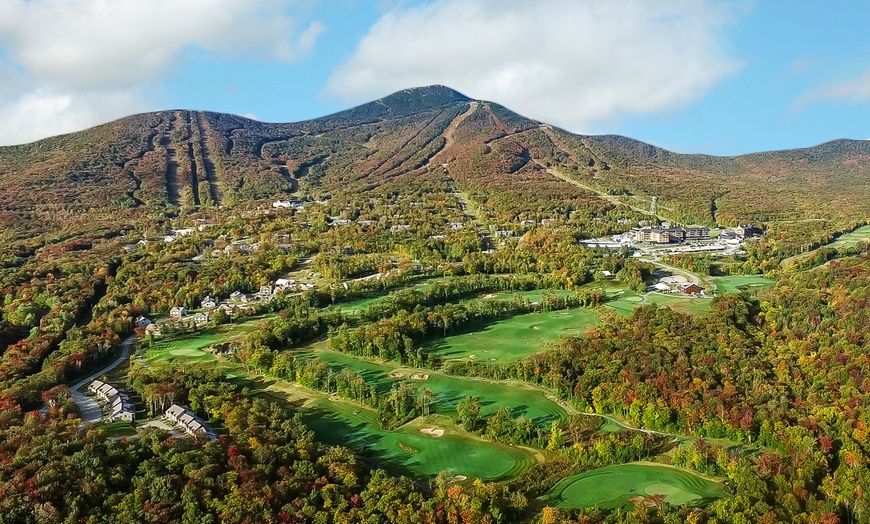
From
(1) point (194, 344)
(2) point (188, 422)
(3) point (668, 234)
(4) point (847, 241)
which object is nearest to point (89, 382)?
(1) point (194, 344)

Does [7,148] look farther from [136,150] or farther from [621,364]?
[621,364]

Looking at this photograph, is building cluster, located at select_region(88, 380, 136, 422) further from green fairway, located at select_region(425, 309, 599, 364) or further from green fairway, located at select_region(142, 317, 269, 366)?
green fairway, located at select_region(425, 309, 599, 364)

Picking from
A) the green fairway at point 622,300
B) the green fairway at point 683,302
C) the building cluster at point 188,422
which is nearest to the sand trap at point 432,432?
the building cluster at point 188,422

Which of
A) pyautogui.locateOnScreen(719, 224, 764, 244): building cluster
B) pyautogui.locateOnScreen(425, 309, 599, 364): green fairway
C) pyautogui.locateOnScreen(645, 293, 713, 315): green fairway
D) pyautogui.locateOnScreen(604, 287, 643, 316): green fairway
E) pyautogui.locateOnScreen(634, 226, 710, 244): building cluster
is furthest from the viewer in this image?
pyautogui.locateOnScreen(634, 226, 710, 244): building cluster

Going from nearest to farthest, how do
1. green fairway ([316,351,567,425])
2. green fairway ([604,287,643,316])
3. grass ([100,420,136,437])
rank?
grass ([100,420,136,437]), green fairway ([316,351,567,425]), green fairway ([604,287,643,316])

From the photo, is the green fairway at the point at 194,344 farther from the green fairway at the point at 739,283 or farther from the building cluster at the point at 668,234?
the building cluster at the point at 668,234

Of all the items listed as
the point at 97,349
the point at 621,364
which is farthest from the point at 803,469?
the point at 97,349

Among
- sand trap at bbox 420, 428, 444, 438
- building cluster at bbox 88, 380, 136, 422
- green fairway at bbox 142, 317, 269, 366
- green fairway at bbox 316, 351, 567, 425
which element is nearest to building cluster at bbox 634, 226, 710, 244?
green fairway at bbox 316, 351, 567, 425

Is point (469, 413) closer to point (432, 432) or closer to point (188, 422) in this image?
point (432, 432)
